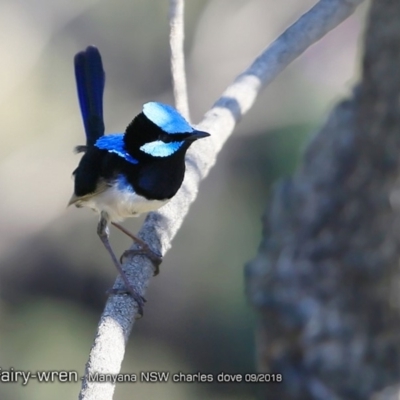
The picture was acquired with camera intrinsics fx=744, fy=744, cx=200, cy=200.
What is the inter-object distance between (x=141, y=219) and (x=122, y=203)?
6.73 feet

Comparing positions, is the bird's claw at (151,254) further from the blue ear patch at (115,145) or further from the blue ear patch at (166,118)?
the blue ear patch at (166,118)

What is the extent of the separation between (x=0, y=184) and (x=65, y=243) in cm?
55

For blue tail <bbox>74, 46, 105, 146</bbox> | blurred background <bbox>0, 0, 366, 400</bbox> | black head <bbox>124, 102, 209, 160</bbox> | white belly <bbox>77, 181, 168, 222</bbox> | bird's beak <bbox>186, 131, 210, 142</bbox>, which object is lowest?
white belly <bbox>77, 181, 168, 222</bbox>

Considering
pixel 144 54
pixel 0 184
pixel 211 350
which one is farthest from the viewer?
pixel 144 54

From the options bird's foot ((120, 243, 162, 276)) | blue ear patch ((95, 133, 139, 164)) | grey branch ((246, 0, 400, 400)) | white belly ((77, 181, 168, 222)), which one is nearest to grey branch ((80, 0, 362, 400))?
bird's foot ((120, 243, 162, 276))

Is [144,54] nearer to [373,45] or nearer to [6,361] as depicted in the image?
[373,45]

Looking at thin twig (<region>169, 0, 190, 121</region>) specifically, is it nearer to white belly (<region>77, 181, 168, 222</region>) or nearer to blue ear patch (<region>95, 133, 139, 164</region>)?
blue ear patch (<region>95, 133, 139, 164</region>)

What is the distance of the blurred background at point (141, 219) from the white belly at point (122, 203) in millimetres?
1772

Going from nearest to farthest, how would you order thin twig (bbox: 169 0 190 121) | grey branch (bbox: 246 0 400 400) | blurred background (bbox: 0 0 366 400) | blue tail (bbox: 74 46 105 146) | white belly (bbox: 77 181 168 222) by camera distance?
white belly (bbox: 77 181 168 222)
thin twig (bbox: 169 0 190 121)
blue tail (bbox: 74 46 105 146)
grey branch (bbox: 246 0 400 400)
blurred background (bbox: 0 0 366 400)

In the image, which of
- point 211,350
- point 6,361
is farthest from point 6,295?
point 211,350

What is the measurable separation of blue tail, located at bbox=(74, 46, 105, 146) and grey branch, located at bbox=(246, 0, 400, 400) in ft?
4.71

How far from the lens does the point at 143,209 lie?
2.28 metres

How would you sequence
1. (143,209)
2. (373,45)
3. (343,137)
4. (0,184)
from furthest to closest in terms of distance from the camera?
1. (0,184)
2. (343,137)
3. (373,45)
4. (143,209)

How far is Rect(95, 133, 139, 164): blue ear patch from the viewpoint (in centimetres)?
233
